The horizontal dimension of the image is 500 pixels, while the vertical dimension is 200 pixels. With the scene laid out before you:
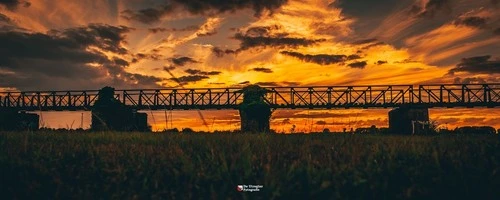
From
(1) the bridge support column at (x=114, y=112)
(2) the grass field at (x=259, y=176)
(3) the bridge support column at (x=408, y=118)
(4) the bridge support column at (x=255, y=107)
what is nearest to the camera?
(2) the grass field at (x=259, y=176)

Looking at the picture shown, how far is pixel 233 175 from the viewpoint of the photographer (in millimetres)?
4070

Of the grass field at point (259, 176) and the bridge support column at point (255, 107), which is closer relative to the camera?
the grass field at point (259, 176)

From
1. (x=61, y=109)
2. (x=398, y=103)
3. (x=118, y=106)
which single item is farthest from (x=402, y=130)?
(x=61, y=109)

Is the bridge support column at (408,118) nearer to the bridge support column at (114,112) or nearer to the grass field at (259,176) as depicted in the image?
the bridge support column at (114,112)

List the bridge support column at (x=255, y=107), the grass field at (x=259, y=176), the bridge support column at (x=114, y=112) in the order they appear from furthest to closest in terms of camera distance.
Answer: the bridge support column at (x=114, y=112) < the bridge support column at (x=255, y=107) < the grass field at (x=259, y=176)

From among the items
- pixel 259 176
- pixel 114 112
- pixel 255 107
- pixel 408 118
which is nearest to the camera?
pixel 259 176

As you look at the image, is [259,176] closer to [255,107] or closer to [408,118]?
[255,107]

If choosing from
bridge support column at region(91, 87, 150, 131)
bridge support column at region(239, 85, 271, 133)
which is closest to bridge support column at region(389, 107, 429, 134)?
bridge support column at region(239, 85, 271, 133)

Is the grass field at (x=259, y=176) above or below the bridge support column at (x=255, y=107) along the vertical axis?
below

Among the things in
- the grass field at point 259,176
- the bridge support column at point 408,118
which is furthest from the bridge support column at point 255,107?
the grass field at point 259,176

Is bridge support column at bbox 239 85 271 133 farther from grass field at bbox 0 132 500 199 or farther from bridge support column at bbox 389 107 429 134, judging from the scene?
grass field at bbox 0 132 500 199

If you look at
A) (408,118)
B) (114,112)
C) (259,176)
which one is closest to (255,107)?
(114,112)

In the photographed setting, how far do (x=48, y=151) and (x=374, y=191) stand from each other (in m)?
3.80

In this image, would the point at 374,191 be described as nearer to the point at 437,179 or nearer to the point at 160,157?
the point at 437,179
